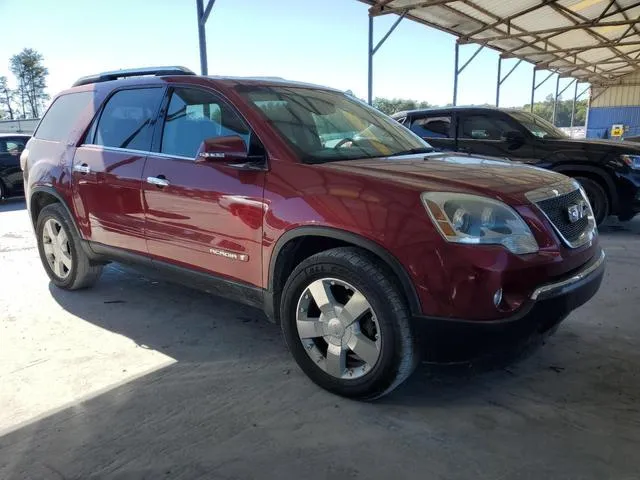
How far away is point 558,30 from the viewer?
680 inches

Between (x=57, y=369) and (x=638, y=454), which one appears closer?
(x=638, y=454)

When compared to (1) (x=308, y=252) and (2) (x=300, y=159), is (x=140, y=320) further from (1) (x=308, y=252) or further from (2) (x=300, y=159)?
(2) (x=300, y=159)


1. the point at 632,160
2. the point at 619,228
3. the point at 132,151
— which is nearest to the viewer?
the point at 132,151

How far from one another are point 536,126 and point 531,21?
11.1 m

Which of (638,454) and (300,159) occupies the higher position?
(300,159)

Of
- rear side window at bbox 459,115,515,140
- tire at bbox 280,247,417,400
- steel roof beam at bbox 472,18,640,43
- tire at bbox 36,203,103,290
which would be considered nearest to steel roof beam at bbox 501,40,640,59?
steel roof beam at bbox 472,18,640,43

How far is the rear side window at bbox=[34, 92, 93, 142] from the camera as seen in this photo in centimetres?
436

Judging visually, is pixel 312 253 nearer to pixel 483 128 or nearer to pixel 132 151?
pixel 132 151

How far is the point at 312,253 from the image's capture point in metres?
2.96

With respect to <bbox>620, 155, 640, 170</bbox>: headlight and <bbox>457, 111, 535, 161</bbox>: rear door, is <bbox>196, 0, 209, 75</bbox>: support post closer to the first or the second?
<bbox>457, 111, 535, 161</bbox>: rear door

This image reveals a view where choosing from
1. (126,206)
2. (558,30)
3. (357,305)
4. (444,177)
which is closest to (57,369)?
(126,206)

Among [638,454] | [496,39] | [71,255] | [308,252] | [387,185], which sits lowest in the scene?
[638,454]

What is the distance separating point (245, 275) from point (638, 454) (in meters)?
2.15

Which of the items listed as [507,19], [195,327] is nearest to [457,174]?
[195,327]
